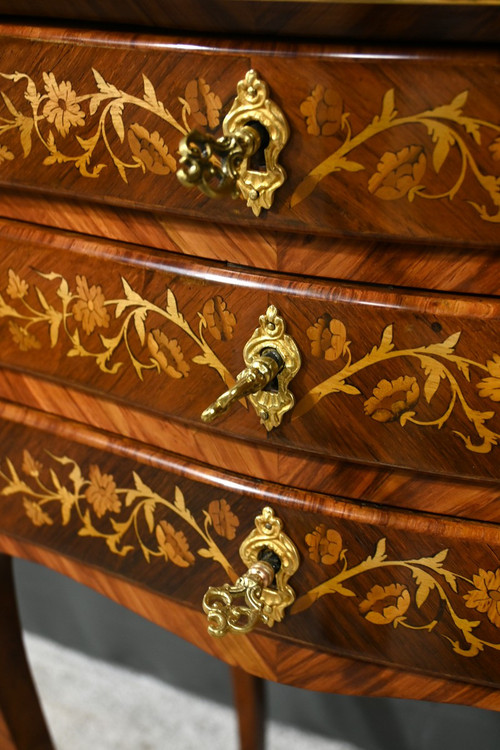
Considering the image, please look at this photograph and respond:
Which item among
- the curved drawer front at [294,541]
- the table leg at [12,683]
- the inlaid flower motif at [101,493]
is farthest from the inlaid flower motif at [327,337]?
Answer: the table leg at [12,683]

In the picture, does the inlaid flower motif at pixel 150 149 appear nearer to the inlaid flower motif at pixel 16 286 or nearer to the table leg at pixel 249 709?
the inlaid flower motif at pixel 16 286

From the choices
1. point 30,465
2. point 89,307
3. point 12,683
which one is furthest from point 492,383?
point 12,683

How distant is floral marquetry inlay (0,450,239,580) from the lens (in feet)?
1.88

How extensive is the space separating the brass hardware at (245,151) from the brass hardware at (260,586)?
20cm

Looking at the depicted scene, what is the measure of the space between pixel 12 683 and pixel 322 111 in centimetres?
61

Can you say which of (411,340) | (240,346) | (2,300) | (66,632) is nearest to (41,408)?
(2,300)

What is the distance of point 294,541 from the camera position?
53cm

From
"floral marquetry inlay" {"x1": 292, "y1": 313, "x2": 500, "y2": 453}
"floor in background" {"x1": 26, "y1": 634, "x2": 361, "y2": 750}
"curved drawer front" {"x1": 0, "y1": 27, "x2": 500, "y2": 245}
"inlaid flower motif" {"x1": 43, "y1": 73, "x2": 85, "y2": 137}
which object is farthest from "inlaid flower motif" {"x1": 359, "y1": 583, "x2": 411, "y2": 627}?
"floor in background" {"x1": 26, "y1": 634, "x2": 361, "y2": 750}

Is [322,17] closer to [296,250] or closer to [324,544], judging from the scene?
[296,250]

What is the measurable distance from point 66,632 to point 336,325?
935 mm

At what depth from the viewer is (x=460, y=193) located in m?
0.40

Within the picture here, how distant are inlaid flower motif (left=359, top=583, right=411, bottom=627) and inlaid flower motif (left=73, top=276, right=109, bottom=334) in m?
0.24

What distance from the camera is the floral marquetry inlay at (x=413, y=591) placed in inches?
19.5

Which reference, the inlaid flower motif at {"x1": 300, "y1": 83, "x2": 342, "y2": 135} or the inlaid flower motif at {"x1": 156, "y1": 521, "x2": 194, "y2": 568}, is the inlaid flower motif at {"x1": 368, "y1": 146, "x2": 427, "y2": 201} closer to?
the inlaid flower motif at {"x1": 300, "y1": 83, "x2": 342, "y2": 135}
